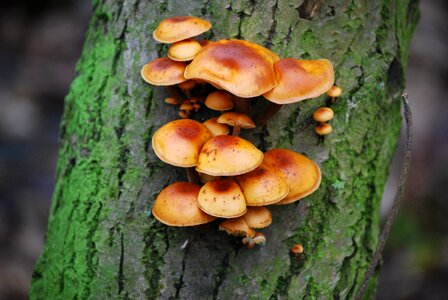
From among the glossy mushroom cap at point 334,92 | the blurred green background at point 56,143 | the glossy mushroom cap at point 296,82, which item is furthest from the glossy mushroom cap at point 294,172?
the blurred green background at point 56,143

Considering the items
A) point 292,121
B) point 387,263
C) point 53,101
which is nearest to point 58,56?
point 53,101

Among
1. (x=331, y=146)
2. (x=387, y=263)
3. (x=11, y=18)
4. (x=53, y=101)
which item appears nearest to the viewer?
(x=331, y=146)

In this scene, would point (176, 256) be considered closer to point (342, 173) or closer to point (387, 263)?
point (342, 173)

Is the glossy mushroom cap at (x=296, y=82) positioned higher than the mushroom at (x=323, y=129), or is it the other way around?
the glossy mushroom cap at (x=296, y=82)

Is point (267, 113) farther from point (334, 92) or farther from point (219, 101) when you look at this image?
point (334, 92)

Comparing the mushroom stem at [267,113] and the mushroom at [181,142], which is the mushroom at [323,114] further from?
the mushroom at [181,142]

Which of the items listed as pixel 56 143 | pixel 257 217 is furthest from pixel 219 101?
pixel 56 143

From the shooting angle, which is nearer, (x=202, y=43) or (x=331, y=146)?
(x=202, y=43)
